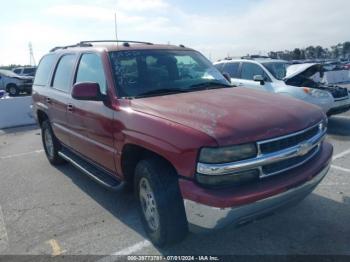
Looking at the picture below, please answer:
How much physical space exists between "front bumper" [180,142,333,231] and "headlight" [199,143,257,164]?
236mm

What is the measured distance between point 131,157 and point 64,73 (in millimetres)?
2294

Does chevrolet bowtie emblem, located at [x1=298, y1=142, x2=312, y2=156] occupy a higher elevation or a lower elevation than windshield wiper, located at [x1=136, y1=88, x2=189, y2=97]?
lower

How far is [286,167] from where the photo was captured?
2.99 metres

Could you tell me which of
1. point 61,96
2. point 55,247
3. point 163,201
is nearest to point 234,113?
point 163,201

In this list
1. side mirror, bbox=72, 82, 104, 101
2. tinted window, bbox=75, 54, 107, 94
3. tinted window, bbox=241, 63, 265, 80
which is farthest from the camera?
tinted window, bbox=241, 63, 265, 80

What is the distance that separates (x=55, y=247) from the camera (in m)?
3.54

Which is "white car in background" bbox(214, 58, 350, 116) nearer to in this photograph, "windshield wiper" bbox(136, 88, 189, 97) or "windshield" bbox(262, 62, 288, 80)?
"windshield" bbox(262, 62, 288, 80)

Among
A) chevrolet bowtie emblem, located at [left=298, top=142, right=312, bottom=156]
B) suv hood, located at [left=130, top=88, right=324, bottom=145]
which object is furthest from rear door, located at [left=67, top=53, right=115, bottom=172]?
chevrolet bowtie emblem, located at [left=298, top=142, right=312, bottom=156]

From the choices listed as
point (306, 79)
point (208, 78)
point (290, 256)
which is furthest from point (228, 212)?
point (306, 79)

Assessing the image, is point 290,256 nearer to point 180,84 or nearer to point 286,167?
point 286,167

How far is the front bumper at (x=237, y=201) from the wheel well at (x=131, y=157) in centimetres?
74

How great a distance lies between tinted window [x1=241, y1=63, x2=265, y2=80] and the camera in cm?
952

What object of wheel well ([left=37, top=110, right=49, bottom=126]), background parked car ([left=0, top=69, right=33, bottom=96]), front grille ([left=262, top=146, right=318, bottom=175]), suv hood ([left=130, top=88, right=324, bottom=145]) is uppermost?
suv hood ([left=130, top=88, right=324, bottom=145])

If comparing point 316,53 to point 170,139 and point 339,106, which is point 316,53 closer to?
point 339,106
